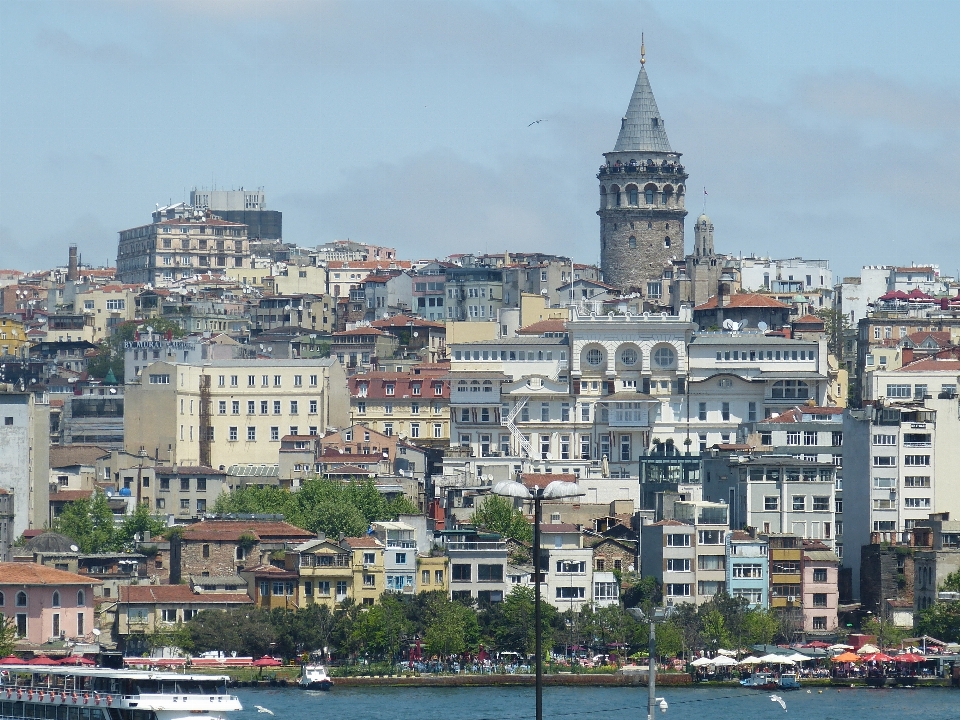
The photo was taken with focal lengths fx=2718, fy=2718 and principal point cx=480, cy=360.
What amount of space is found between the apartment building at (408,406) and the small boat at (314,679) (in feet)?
118

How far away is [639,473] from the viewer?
100 m

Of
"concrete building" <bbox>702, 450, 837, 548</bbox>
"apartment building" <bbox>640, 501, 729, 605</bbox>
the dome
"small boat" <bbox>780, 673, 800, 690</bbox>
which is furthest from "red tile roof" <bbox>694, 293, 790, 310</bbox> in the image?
"small boat" <bbox>780, 673, 800, 690</bbox>

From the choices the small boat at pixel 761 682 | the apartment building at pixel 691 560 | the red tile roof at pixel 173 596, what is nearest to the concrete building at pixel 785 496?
the apartment building at pixel 691 560

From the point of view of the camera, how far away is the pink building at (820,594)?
8475cm

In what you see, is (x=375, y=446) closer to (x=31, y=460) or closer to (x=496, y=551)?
(x=31, y=460)

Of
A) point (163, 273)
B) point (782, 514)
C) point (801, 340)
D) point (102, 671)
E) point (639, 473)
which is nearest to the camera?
point (102, 671)

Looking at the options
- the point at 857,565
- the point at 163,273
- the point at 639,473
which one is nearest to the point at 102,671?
the point at 857,565

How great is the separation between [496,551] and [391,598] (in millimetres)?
4202

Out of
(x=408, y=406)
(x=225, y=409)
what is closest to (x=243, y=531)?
(x=225, y=409)

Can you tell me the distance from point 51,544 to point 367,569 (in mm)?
10627

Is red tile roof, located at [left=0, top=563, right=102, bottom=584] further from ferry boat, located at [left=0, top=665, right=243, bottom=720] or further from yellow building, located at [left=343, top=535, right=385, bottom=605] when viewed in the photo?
ferry boat, located at [left=0, top=665, right=243, bottom=720]

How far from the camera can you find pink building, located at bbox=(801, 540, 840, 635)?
84.8m

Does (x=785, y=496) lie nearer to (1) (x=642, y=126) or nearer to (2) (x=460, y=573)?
(2) (x=460, y=573)

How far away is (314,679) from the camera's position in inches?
2963
